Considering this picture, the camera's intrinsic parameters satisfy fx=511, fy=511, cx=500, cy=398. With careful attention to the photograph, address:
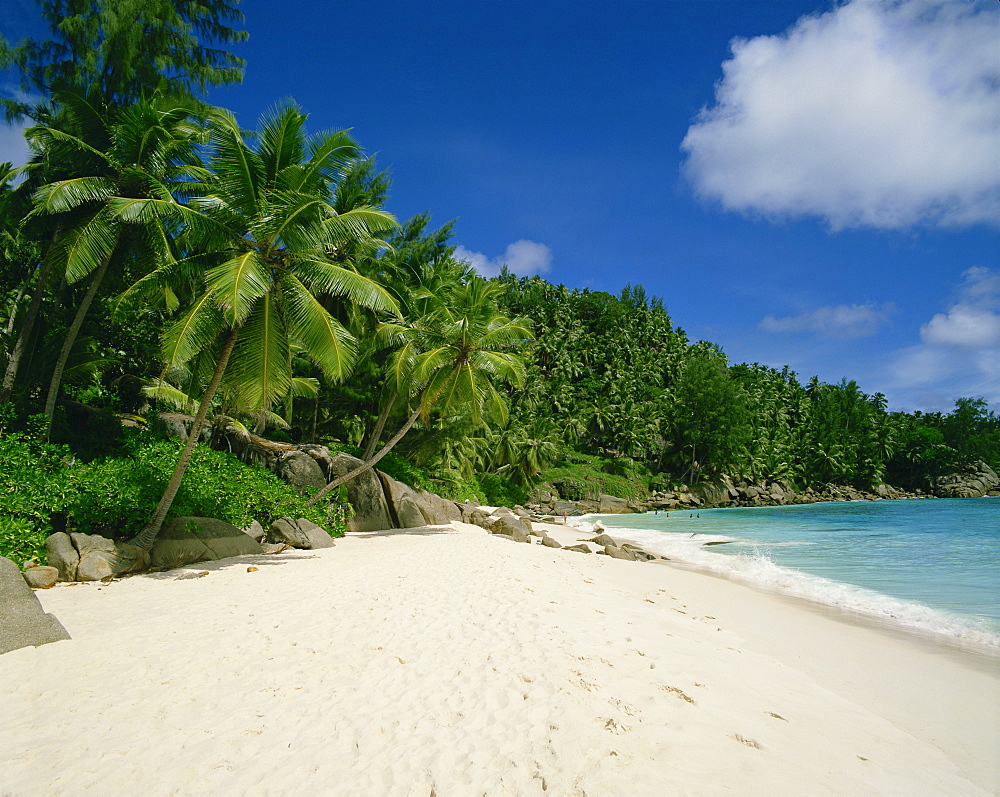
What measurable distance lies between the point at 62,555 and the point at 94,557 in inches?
16.5

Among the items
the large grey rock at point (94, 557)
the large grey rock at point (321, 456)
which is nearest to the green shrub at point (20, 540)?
the large grey rock at point (94, 557)

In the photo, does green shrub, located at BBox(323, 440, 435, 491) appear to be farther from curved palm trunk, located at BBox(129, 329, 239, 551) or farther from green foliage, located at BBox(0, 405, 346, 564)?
curved palm trunk, located at BBox(129, 329, 239, 551)

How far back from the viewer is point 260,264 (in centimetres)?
972

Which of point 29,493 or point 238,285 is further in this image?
point 238,285

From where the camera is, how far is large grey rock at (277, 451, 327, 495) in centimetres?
1560

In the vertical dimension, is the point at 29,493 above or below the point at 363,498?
above

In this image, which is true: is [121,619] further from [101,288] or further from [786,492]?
[786,492]

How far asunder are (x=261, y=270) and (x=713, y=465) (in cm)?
6135

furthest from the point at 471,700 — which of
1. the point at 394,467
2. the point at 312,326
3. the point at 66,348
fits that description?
the point at 394,467

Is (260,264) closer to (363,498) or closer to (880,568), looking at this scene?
(363,498)

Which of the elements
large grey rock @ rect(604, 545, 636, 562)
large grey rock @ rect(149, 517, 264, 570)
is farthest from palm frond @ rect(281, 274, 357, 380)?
large grey rock @ rect(604, 545, 636, 562)

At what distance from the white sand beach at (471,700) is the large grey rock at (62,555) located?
0.48 m

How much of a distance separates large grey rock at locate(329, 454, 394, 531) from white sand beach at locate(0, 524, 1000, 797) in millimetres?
8865

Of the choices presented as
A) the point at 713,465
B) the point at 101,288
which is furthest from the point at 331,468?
the point at 713,465
